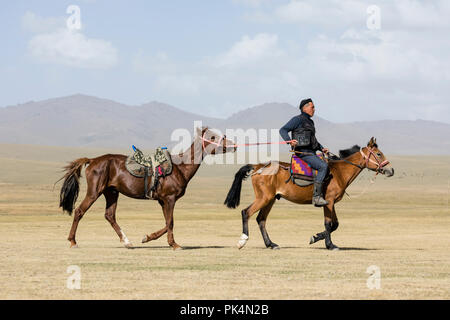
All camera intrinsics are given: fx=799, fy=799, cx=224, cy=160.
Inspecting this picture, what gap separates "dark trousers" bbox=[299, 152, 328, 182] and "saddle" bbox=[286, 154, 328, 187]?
16 centimetres

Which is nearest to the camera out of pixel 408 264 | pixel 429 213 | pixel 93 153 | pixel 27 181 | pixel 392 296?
pixel 392 296

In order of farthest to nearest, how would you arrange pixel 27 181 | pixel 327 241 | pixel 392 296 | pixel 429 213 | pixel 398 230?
pixel 27 181 → pixel 429 213 → pixel 398 230 → pixel 327 241 → pixel 392 296

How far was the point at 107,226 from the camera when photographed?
2881 centimetres

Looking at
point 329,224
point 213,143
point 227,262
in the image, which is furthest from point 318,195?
point 227,262

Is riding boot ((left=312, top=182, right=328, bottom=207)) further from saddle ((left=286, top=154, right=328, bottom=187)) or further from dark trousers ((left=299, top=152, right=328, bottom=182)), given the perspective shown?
saddle ((left=286, top=154, right=328, bottom=187))

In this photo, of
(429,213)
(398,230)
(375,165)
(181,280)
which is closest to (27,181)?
(429,213)

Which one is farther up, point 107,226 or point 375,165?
point 375,165

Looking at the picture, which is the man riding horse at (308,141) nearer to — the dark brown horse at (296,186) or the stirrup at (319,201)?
the stirrup at (319,201)

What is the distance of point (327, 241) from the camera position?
18266 mm

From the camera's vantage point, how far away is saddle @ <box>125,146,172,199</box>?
1792 centimetres

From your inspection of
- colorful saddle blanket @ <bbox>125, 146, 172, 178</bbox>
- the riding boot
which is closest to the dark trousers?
the riding boot
